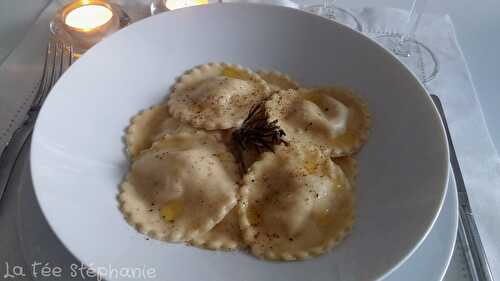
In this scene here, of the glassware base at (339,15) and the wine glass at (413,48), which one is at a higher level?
the glassware base at (339,15)

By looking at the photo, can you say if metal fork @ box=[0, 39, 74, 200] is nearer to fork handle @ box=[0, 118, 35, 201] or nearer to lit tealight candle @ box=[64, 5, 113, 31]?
fork handle @ box=[0, 118, 35, 201]

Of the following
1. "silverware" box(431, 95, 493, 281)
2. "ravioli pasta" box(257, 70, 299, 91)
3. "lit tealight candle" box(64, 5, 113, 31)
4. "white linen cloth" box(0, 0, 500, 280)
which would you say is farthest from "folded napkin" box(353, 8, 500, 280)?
"lit tealight candle" box(64, 5, 113, 31)

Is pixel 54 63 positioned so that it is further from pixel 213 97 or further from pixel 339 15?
pixel 339 15

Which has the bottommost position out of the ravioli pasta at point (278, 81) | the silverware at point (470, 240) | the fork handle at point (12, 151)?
the silverware at point (470, 240)

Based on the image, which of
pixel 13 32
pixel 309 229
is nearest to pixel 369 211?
pixel 309 229

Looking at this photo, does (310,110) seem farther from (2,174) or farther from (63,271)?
(2,174)

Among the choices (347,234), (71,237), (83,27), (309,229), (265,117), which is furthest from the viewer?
(83,27)

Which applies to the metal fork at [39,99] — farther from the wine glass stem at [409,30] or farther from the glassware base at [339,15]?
the wine glass stem at [409,30]

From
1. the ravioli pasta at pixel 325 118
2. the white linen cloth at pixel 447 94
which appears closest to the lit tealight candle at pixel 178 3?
the white linen cloth at pixel 447 94
